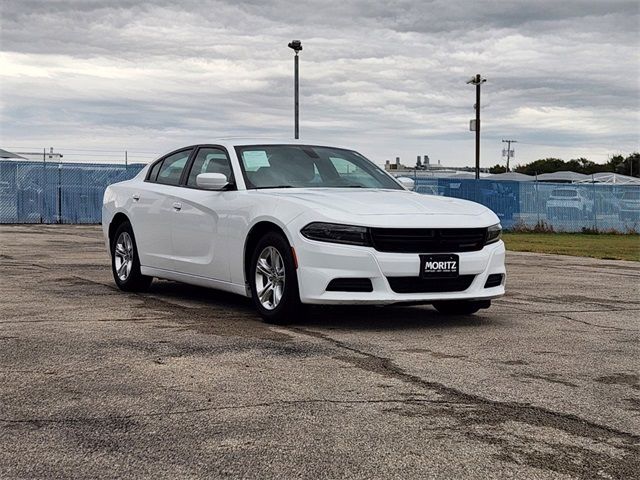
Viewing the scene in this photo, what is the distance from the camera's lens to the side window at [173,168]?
961 centimetres

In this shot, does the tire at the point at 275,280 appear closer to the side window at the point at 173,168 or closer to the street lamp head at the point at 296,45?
the side window at the point at 173,168

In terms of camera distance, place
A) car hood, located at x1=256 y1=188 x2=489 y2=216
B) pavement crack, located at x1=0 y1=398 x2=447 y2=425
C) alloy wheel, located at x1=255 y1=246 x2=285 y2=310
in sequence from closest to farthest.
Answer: pavement crack, located at x1=0 y1=398 x2=447 y2=425 < car hood, located at x1=256 y1=188 x2=489 y2=216 < alloy wheel, located at x1=255 y1=246 x2=285 y2=310


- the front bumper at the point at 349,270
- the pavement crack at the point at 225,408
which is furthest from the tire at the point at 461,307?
the pavement crack at the point at 225,408

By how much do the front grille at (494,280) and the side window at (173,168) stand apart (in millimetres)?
3137

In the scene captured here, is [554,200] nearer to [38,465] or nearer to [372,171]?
[372,171]

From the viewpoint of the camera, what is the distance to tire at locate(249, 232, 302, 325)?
24.6 feet

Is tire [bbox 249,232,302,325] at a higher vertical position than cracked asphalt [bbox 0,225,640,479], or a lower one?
higher

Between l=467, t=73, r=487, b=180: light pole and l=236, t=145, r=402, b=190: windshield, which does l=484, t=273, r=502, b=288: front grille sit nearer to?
l=236, t=145, r=402, b=190: windshield

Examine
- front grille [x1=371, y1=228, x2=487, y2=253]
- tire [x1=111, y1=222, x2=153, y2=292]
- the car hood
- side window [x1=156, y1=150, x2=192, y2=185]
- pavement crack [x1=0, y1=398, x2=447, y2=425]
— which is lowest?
pavement crack [x1=0, y1=398, x2=447, y2=425]

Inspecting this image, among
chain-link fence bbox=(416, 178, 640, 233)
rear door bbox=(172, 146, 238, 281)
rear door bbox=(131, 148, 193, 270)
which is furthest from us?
chain-link fence bbox=(416, 178, 640, 233)

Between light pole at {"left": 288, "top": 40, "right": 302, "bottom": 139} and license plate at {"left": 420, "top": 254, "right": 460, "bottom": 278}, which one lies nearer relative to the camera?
license plate at {"left": 420, "top": 254, "right": 460, "bottom": 278}

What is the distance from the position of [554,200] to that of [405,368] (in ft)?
93.6

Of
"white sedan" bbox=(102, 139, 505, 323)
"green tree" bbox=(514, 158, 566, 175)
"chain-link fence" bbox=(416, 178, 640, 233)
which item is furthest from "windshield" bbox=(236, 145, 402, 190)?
"green tree" bbox=(514, 158, 566, 175)

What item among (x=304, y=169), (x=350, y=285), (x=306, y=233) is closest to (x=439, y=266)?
(x=350, y=285)
